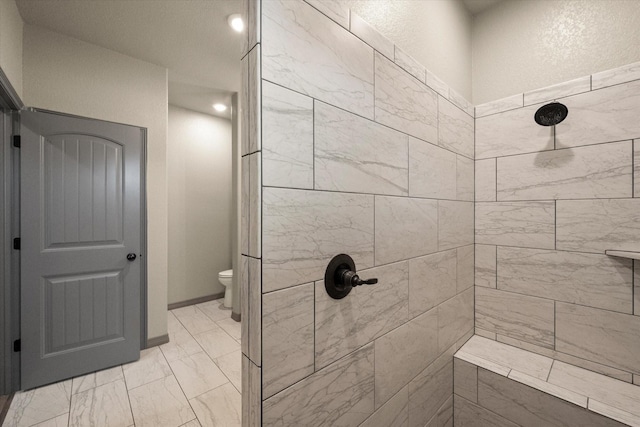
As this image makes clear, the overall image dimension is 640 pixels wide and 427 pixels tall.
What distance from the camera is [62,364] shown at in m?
2.05

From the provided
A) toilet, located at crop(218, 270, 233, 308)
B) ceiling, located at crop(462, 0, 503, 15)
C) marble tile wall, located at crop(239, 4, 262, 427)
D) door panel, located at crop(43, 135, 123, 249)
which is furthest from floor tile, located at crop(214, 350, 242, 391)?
ceiling, located at crop(462, 0, 503, 15)

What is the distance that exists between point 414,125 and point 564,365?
5.25 ft

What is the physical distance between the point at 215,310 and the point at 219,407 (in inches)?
74.0

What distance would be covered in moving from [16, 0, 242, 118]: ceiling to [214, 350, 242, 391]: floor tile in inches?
101

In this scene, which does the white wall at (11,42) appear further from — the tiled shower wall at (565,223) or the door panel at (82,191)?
the tiled shower wall at (565,223)

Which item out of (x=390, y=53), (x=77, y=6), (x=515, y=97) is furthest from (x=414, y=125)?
(x=77, y=6)

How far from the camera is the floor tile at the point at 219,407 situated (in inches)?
65.3

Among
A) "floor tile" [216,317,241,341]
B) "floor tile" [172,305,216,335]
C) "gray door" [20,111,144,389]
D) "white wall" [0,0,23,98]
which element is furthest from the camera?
"floor tile" [172,305,216,335]

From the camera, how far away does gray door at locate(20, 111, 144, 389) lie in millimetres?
1949

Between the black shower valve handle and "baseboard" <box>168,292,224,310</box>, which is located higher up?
the black shower valve handle

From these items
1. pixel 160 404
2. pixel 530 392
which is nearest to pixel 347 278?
pixel 530 392

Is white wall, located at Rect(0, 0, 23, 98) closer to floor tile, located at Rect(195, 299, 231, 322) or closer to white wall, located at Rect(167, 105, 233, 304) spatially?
white wall, located at Rect(167, 105, 233, 304)

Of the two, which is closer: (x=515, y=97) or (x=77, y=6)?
(x=515, y=97)

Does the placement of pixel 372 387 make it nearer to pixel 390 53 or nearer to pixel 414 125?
pixel 414 125
